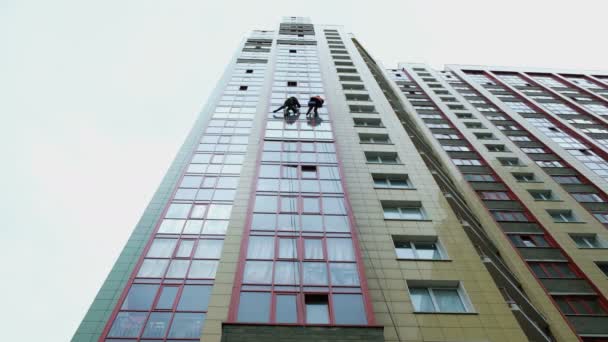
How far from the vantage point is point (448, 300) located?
13.7 meters

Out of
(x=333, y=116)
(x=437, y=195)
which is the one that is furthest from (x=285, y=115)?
(x=437, y=195)

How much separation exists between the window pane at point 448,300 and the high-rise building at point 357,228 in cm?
5

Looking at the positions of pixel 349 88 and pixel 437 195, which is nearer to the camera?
pixel 437 195

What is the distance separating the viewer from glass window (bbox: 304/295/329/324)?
37.2ft

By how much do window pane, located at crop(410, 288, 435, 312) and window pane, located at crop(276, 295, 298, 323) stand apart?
470cm

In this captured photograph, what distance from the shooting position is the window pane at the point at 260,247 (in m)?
13.9

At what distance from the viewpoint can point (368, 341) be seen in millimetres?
10273

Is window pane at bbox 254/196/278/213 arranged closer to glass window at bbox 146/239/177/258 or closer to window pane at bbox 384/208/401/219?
glass window at bbox 146/239/177/258

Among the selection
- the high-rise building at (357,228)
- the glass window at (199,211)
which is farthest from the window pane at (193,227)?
the glass window at (199,211)

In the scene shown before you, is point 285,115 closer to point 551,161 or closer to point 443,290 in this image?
point 443,290

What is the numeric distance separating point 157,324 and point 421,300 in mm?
10017

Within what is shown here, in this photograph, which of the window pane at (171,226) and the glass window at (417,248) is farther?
the window pane at (171,226)

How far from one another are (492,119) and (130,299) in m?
41.5

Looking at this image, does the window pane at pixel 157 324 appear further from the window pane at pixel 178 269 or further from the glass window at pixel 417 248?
the glass window at pixel 417 248
